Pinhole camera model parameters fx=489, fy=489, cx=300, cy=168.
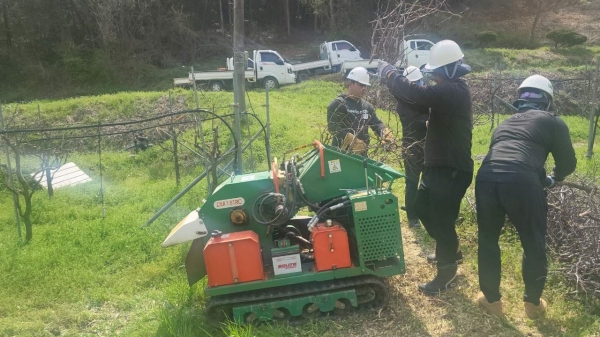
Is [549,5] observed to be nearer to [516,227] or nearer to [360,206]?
[516,227]

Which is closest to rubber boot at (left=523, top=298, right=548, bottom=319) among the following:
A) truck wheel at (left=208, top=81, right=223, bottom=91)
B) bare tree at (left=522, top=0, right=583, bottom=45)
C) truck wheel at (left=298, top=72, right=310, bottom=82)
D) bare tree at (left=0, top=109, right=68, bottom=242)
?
bare tree at (left=0, top=109, right=68, bottom=242)

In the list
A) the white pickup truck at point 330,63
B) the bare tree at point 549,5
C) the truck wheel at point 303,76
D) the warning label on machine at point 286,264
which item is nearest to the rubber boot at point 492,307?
the warning label on machine at point 286,264

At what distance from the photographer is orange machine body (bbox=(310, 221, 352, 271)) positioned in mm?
3455

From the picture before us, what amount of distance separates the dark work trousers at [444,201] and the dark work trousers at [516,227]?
0.28 m

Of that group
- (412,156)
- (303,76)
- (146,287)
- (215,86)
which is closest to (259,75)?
(215,86)

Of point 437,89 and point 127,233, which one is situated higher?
point 437,89

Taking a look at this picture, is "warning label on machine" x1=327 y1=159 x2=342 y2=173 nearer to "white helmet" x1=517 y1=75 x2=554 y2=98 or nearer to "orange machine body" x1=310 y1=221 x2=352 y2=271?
"orange machine body" x1=310 y1=221 x2=352 y2=271

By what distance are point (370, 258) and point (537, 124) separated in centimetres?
147

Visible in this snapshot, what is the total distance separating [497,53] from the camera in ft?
68.4

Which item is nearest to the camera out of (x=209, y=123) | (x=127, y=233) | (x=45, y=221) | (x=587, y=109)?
(x=127, y=233)

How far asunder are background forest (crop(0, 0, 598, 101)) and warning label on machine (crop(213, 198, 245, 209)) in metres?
17.2

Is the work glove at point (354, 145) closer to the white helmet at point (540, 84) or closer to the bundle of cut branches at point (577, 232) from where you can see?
the white helmet at point (540, 84)

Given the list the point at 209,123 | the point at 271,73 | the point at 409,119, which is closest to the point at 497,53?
the point at 271,73

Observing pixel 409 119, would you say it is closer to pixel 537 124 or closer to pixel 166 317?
pixel 537 124
